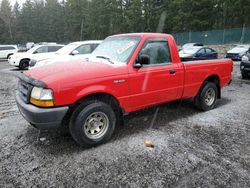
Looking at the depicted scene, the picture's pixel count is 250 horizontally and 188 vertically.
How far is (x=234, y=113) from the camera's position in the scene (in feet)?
18.7

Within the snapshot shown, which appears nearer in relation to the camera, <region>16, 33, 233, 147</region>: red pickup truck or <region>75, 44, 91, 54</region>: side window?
<region>16, 33, 233, 147</region>: red pickup truck

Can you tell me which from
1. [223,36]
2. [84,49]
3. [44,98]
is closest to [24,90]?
[44,98]

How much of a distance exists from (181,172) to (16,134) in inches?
127

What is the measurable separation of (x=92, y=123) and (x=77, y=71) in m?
0.90

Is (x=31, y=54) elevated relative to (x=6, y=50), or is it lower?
lower

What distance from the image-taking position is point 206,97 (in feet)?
19.1

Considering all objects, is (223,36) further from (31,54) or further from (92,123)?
(92,123)

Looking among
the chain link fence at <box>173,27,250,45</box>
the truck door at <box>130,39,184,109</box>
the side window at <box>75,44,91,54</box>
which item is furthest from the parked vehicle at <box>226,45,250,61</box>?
the truck door at <box>130,39,184,109</box>

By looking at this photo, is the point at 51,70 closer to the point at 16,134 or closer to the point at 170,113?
the point at 16,134

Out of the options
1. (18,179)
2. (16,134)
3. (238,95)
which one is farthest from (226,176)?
(238,95)

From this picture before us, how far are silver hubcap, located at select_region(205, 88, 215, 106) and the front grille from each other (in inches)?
162

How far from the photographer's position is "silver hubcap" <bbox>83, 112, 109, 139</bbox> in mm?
3865

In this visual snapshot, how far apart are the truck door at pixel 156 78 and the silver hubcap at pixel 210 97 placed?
3.72 ft

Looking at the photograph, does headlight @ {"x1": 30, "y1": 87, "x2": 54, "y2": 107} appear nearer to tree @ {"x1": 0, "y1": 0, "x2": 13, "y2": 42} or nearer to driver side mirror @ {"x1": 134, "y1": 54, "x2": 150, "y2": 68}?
driver side mirror @ {"x1": 134, "y1": 54, "x2": 150, "y2": 68}
